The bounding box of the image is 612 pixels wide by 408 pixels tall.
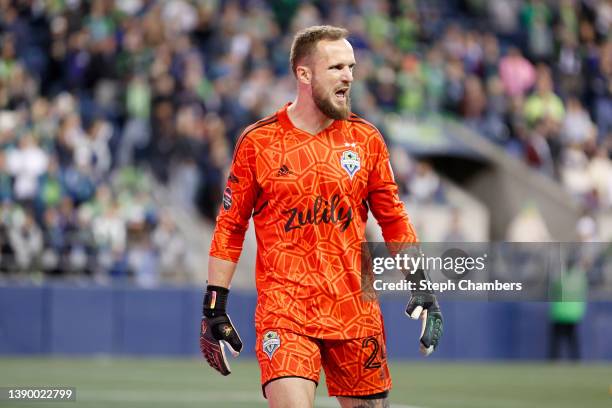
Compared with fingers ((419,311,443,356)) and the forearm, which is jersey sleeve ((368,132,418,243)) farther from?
the forearm

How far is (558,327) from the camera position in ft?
73.2

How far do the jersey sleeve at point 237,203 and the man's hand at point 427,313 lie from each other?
0.90 metres

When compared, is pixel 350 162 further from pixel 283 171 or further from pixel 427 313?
pixel 427 313

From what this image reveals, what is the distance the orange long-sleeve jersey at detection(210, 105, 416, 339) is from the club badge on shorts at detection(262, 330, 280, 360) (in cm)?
4

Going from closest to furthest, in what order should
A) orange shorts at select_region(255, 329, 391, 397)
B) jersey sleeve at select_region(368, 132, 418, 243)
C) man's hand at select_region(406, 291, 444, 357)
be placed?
orange shorts at select_region(255, 329, 391, 397) < man's hand at select_region(406, 291, 444, 357) < jersey sleeve at select_region(368, 132, 418, 243)

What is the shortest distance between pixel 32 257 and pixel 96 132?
6.93 ft

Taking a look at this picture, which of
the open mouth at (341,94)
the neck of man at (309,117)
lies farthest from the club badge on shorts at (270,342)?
the open mouth at (341,94)

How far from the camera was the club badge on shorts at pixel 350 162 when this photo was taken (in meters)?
6.76

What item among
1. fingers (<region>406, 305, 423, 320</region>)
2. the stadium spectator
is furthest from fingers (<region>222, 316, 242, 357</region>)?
the stadium spectator

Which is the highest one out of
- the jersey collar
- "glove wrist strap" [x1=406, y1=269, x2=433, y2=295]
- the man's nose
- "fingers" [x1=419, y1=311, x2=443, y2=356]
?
the man's nose

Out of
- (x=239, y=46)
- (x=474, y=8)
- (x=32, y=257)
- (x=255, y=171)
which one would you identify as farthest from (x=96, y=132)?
(x=255, y=171)

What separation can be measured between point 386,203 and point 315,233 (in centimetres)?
43

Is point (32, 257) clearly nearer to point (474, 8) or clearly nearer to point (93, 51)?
point (93, 51)

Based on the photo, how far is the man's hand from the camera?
21.9 ft
